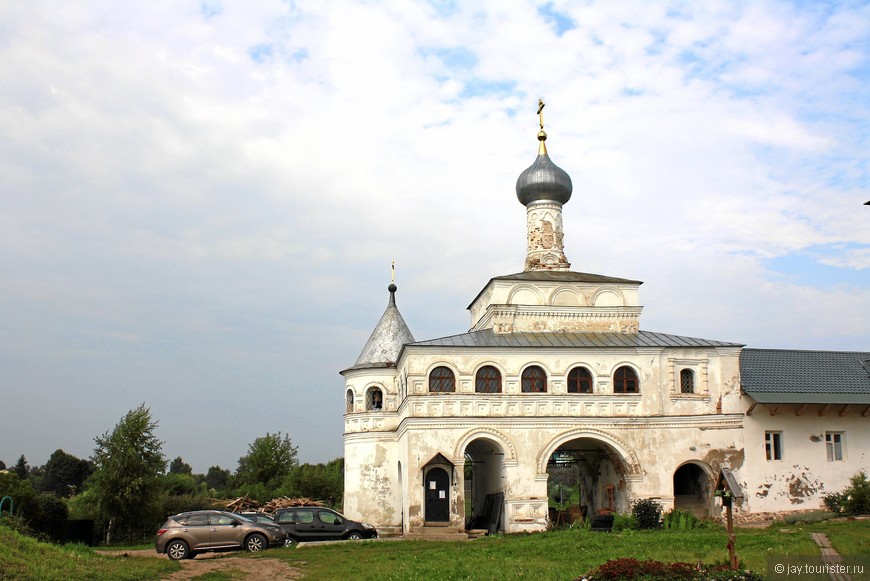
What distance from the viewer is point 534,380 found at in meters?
25.3

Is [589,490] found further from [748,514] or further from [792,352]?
[792,352]

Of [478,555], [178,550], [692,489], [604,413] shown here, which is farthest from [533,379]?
[178,550]

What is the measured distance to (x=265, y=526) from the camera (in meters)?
19.4

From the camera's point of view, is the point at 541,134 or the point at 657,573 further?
the point at 541,134

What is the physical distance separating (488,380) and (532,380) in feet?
4.41

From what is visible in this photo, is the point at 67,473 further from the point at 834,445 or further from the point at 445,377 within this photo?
the point at 834,445

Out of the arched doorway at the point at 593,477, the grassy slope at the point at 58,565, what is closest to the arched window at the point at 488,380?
the arched doorway at the point at 593,477

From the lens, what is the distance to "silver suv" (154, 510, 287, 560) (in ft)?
59.7

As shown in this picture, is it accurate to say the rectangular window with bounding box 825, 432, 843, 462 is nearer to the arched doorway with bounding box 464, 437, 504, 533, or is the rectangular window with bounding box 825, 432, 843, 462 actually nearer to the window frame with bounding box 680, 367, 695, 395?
the window frame with bounding box 680, 367, 695, 395

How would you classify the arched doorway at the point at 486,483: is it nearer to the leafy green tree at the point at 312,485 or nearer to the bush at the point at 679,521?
the bush at the point at 679,521

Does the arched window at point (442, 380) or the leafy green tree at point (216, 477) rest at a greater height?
the arched window at point (442, 380)

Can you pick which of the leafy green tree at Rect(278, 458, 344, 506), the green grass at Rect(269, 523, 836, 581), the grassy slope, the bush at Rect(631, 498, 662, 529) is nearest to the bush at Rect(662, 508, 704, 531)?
the bush at Rect(631, 498, 662, 529)

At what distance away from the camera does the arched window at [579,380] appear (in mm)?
25484

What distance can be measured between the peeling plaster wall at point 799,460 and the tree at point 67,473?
57.3 m
